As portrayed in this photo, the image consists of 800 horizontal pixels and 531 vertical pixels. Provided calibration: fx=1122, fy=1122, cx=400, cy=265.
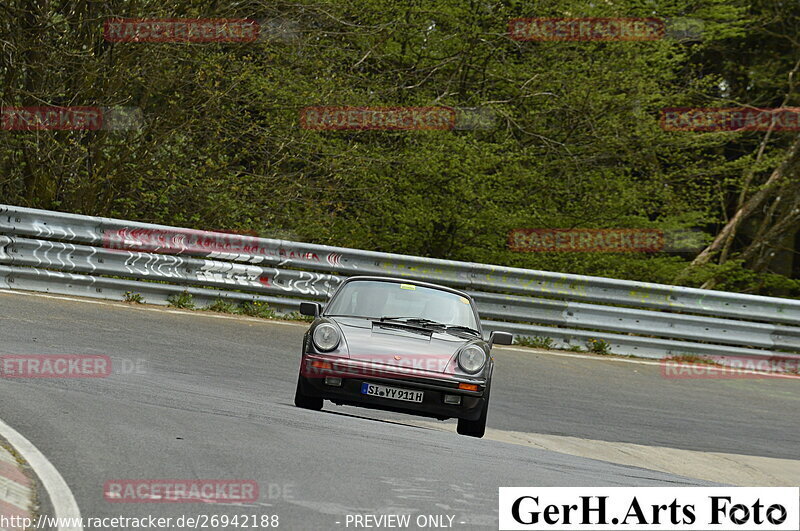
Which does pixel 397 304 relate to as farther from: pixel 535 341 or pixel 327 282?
pixel 535 341

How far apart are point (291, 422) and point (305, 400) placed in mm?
232

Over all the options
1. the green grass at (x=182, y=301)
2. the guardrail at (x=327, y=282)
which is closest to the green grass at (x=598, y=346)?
the guardrail at (x=327, y=282)

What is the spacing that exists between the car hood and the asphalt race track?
616 mm

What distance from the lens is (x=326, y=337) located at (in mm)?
8422

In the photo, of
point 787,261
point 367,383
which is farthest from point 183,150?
point 787,261

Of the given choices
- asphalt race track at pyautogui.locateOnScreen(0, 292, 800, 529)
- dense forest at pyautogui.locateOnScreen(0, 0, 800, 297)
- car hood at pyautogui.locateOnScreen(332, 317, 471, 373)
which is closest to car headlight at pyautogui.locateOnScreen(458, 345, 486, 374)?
car hood at pyautogui.locateOnScreen(332, 317, 471, 373)

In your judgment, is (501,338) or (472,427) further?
(501,338)

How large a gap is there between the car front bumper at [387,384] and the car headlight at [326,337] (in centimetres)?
10

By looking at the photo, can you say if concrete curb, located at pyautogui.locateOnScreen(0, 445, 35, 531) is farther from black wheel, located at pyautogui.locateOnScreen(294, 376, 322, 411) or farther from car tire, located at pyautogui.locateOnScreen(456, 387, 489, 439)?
car tire, located at pyautogui.locateOnScreen(456, 387, 489, 439)

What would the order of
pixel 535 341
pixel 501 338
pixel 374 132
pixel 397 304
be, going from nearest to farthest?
pixel 501 338
pixel 397 304
pixel 535 341
pixel 374 132

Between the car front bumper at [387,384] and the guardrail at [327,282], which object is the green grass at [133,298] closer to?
the guardrail at [327,282]

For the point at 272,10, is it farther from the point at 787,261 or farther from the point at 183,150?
the point at 787,261

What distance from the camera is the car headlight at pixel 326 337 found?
8.36 m

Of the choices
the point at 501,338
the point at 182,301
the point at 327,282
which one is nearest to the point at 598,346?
the point at 327,282
